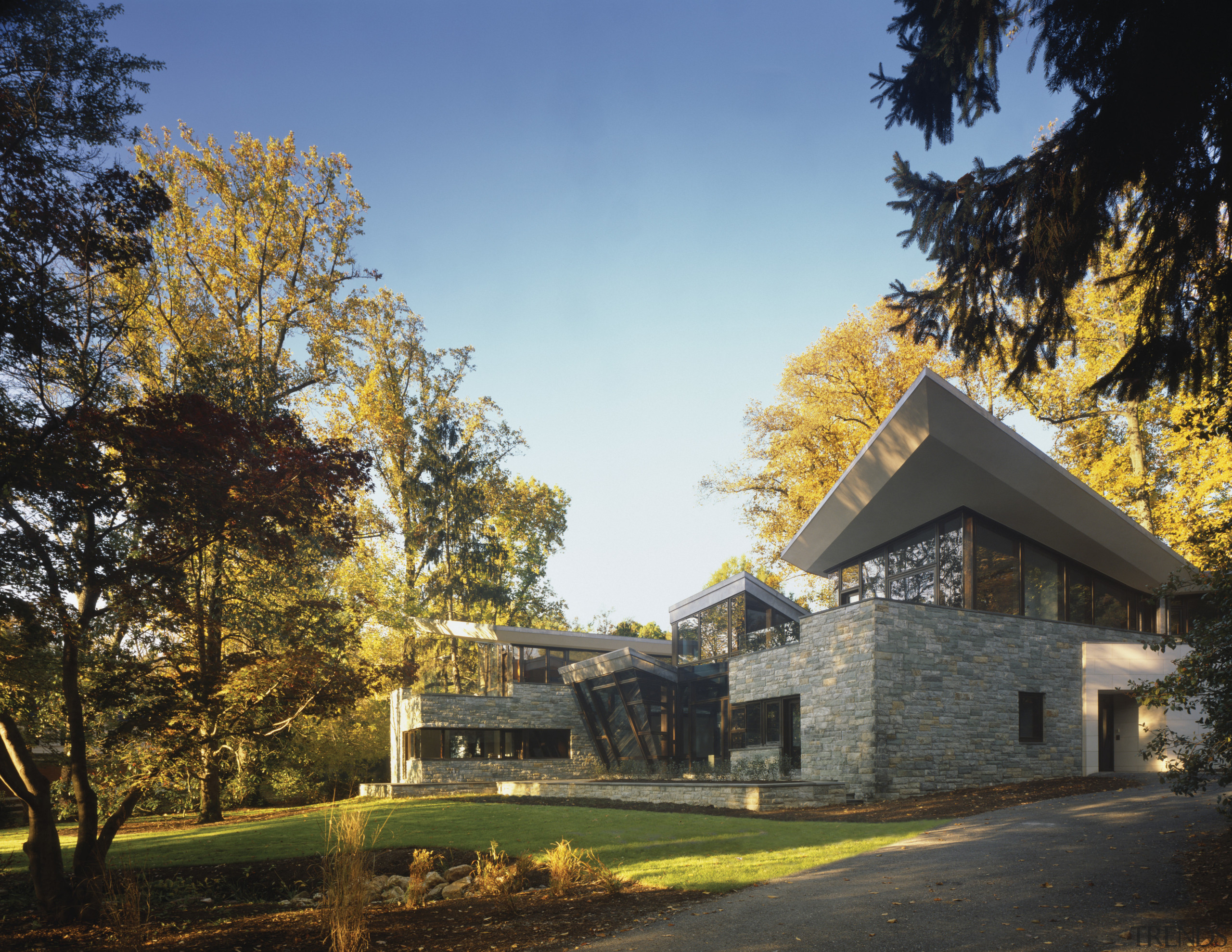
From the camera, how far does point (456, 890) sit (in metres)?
8.26

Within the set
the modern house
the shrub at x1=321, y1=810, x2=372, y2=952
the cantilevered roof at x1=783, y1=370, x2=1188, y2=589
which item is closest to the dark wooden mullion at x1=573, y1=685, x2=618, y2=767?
the modern house

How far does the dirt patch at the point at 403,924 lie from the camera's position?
611 cm

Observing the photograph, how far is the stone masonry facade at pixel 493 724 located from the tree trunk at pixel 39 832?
1735cm

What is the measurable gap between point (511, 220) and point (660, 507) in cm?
1854

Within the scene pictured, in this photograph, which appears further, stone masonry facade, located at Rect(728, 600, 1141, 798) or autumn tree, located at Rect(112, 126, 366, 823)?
stone masonry facade, located at Rect(728, 600, 1141, 798)

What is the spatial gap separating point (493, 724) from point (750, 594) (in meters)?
10.1

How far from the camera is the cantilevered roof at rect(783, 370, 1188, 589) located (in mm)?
15047

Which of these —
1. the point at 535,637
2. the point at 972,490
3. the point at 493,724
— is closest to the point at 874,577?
the point at 972,490

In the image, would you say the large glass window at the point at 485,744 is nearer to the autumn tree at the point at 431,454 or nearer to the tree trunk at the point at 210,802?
the autumn tree at the point at 431,454

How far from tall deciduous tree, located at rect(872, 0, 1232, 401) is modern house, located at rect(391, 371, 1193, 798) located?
9.85 metres

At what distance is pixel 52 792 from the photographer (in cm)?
1460

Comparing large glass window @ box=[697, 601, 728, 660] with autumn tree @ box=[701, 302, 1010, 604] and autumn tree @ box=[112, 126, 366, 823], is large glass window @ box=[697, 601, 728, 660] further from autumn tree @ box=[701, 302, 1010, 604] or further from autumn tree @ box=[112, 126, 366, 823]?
autumn tree @ box=[112, 126, 366, 823]

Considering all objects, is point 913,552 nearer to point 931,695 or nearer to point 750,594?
point 931,695

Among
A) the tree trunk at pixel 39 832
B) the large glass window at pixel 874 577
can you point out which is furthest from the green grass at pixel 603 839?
the large glass window at pixel 874 577
